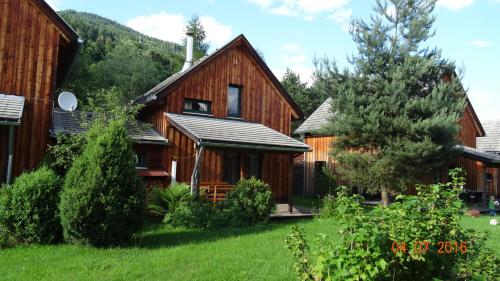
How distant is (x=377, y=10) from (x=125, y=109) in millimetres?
10073

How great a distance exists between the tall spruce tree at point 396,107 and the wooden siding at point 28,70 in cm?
978

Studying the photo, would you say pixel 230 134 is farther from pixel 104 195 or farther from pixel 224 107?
pixel 104 195

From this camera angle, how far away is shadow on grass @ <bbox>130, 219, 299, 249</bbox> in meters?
9.27

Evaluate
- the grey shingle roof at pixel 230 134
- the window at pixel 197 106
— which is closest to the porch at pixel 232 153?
the grey shingle roof at pixel 230 134

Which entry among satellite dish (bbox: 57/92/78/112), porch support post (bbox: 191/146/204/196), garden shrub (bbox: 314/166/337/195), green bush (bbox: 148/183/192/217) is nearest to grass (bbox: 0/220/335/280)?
green bush (bbox: 148/183/192/217)

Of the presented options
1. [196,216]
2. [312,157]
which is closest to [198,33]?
[312,157]

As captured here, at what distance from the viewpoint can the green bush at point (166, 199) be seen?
12164 millimetres

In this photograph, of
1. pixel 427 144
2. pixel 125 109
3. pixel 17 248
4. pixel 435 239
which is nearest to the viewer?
pixel 435 239

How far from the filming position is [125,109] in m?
12.9

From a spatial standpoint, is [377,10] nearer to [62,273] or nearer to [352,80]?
[352,80]

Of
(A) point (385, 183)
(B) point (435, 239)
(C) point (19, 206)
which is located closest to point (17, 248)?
(C) point (19, 206)

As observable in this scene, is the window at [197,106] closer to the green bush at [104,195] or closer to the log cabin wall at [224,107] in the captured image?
the log cabin wall at [224,107]

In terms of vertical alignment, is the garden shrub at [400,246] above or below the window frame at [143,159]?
below

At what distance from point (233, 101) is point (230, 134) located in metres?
3.52
